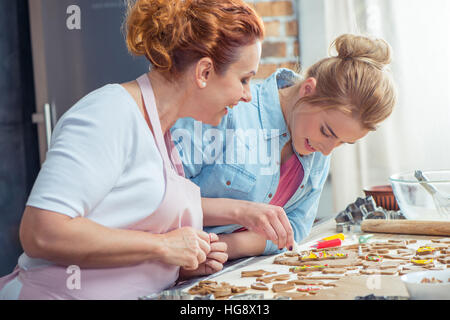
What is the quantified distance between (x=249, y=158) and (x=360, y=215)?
43cm

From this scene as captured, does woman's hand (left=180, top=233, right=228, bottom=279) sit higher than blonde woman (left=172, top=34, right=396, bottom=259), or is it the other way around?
blonde woman (left=172, top=34, right=396, bottom=259)

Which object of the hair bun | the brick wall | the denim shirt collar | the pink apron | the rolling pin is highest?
the brick wall

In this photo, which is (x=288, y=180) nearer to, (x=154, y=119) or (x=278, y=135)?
(x=278, y=135)

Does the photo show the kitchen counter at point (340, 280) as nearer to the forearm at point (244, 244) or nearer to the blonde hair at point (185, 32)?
the forearm at point (244, 244)

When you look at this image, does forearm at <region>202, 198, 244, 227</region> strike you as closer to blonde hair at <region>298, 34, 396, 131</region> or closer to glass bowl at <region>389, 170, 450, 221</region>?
blonde hair at <region>298, 34, 396, 131</region>

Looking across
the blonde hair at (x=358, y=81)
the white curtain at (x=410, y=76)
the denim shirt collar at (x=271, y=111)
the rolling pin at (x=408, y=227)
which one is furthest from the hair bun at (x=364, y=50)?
the white curtain at (x=410, y=76)

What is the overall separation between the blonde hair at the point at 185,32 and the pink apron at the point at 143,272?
7 cm

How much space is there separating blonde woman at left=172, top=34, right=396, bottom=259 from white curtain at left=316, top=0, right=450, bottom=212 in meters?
1.14

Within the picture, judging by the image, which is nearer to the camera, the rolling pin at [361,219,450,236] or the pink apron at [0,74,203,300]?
the pink apron at [0,74,203,300]

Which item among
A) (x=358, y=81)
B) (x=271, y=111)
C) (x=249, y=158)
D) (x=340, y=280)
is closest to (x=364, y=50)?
(x=358, y=81)

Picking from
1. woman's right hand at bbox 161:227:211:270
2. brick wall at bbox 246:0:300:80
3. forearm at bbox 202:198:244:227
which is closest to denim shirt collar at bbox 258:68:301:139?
forearm at bbox 202:198:244:227

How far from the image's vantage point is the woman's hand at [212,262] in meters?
1.14

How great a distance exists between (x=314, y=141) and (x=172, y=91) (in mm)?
422

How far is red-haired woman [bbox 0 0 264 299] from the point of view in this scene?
88 centimetres
